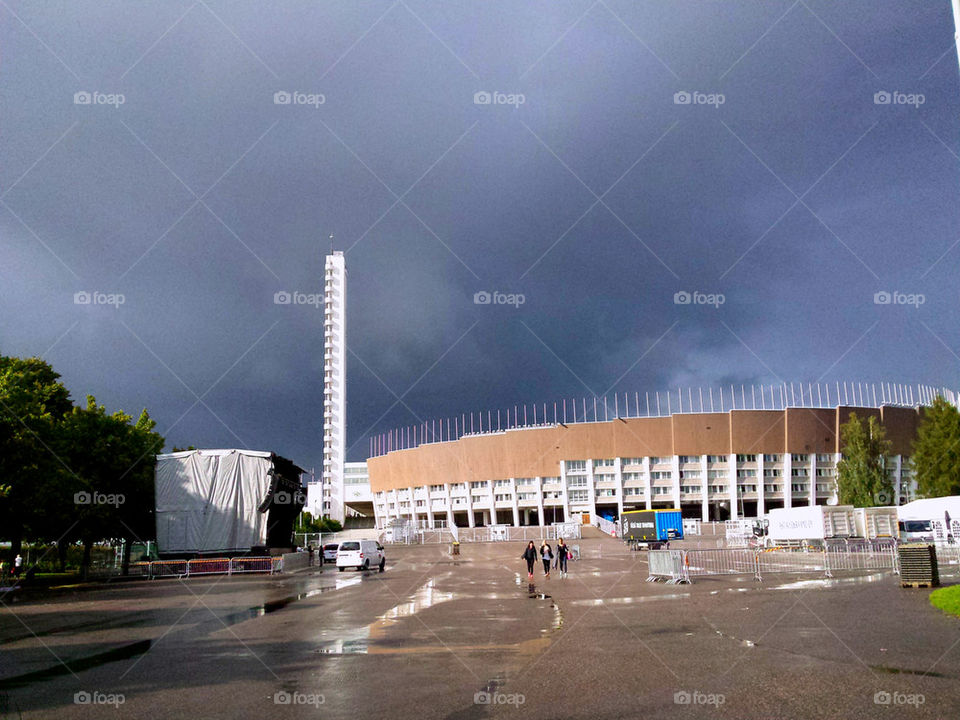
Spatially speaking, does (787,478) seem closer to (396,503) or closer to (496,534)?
(496,534)

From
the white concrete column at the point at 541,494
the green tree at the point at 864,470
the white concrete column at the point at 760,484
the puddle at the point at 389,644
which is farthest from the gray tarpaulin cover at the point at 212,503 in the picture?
the white concrete column at the point at 760,484

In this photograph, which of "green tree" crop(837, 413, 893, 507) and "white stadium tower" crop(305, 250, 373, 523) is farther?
"white stadium tower" crop(305, 250, 373, 523)

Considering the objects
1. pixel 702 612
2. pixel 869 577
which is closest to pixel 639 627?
pixel 702 612

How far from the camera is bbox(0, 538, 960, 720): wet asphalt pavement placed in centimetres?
816

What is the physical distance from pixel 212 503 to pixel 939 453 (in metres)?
68.5

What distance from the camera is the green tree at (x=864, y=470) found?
261 ft

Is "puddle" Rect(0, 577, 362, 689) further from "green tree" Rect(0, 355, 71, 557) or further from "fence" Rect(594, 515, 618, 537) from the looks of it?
"fence" Rect(594, 515, 618, 537)

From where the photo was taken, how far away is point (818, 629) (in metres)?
13.2

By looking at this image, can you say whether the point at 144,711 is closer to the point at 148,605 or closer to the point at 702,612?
the point at 702,612

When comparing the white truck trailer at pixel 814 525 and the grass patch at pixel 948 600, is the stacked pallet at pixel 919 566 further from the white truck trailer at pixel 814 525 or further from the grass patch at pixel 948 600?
the white truck trailer at pixel 814 525

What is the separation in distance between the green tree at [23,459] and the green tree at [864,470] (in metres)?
75.5

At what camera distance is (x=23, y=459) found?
1283 inches

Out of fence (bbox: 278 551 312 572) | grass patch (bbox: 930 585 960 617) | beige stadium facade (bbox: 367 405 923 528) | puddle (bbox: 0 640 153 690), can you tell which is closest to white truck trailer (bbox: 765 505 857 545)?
fence (bbox: 278 551 312 572)

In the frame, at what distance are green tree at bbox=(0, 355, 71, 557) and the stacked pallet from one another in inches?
1295
